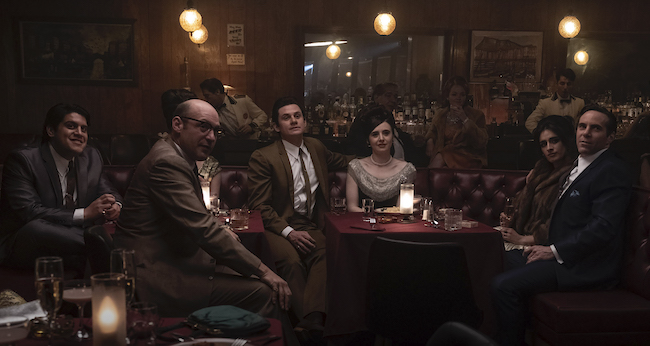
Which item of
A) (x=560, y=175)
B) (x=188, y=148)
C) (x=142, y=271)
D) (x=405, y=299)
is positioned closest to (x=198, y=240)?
(x=142, y=271)

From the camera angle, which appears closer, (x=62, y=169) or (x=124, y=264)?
(x=124, y=264)

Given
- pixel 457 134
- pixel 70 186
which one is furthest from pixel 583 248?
pixel 70 186

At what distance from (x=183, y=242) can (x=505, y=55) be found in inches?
262

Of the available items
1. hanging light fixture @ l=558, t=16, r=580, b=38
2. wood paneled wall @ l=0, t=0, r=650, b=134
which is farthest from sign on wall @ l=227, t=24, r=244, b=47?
hanging light fixture @ l=558, t=16, r=580, b=38

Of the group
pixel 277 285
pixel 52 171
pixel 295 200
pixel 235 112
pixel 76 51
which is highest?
pixel 76 51

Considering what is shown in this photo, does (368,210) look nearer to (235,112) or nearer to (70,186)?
(70,186)

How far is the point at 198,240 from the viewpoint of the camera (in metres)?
2.21

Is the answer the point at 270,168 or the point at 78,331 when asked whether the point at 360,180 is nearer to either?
the point at 270,168

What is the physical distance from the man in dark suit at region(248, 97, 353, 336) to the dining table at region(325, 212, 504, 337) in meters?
0.27

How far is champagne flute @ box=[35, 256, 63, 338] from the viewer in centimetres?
139

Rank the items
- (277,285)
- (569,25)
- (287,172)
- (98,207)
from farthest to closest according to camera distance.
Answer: (569,25) → (287,172) → (98,207) → (277,285)

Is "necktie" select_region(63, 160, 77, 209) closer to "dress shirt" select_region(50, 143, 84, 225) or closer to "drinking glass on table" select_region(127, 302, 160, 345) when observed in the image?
"dress shirt" select_region(50, 143, 84, 225)

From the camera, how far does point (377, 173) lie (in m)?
3.91

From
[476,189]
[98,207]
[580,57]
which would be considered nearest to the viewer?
[98,207]
